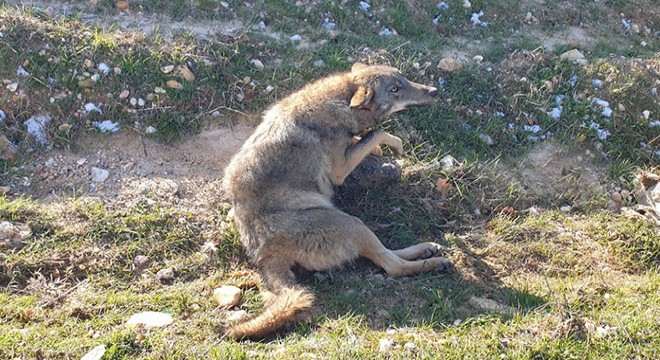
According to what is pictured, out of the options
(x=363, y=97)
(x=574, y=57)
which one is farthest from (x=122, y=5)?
(x=574, y=57)

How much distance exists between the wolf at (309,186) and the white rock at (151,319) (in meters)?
0.55

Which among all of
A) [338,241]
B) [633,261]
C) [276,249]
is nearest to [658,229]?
[633,261]

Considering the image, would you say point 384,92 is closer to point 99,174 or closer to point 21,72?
point 99,174

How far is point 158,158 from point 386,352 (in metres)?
3.65

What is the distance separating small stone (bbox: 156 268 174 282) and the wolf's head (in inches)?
95.6

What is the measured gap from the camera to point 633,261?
5.36 metres

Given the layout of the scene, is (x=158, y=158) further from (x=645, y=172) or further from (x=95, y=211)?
(x=645, y=172)

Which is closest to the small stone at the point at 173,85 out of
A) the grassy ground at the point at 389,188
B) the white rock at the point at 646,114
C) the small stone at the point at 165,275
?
the grassy ground at the point at 389,188

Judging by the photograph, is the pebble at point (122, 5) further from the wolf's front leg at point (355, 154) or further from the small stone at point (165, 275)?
the small stone at point (165, 275)

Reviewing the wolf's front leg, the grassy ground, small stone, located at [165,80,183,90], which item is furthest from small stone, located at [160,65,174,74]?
the wolf's front leg

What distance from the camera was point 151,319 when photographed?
4.45m

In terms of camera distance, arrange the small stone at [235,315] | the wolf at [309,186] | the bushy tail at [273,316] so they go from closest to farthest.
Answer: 1. the bushy tail at [273,316]
2. the small stone at [235,315]
3. the wolf at [309,186]

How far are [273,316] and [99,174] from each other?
293cm

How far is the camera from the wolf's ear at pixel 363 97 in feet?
18.9
